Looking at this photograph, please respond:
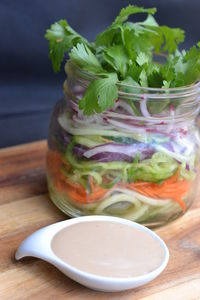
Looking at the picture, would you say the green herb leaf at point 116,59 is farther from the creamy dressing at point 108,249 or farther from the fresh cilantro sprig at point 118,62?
the creamy dressing at point 108,249

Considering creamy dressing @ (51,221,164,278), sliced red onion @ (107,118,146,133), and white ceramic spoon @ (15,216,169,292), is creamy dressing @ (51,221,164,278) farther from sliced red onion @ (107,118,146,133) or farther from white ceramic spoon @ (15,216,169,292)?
sliced red onion @ (107,118,146,133)

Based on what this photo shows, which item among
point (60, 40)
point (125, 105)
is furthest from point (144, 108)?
point (60, 40)

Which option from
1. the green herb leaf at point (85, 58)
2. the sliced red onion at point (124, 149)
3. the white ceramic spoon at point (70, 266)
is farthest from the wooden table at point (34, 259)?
the green herb leaf at point (85, 58)

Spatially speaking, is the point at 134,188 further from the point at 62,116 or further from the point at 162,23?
the point at 162,23

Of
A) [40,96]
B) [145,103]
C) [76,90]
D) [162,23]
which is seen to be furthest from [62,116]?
[162,23]

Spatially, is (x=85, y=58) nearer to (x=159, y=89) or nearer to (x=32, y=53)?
(x=159, y=89)

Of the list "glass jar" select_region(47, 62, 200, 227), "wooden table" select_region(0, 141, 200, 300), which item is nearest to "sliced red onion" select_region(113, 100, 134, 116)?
"glass jar" select_region(47, 62, 200, 227)
